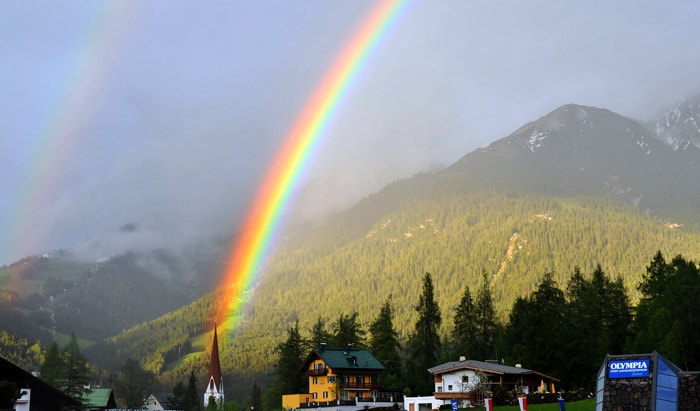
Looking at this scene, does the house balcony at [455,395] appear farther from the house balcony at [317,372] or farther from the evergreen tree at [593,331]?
the house balcony at [317,372]

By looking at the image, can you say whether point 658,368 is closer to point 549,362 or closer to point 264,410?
point 549,362

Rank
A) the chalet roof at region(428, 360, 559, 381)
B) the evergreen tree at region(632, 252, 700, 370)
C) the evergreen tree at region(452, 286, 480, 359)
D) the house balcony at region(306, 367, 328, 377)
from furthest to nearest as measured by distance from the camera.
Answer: the evergreen tree at region(452, 286, 480, 359) < the house balcony at region(306, 367, 328, 377) < the chalet roof at region(428, 360, 559, 381) < the evergreen tree at region(632, 252, 700, 370)

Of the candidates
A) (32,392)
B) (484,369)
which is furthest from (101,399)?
(484,369)

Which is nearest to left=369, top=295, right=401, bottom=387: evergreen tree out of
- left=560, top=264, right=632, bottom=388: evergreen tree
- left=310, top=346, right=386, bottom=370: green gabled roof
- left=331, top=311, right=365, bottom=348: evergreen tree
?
left=331, top=311, right=365, bottom=348: evergreen tree

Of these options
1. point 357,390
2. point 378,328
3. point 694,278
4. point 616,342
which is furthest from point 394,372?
point 694,278

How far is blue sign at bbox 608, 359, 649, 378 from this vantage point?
40906 mm

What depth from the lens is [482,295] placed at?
135 metres

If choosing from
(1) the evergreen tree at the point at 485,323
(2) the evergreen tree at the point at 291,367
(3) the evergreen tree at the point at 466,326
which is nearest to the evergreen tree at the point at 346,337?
(2) the evergreen tree at the point at 291,367

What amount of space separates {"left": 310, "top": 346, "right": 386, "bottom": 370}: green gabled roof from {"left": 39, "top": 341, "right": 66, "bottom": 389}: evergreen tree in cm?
4184

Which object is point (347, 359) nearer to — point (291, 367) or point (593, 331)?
point (291, 367)

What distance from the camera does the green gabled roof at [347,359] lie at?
10750 cm

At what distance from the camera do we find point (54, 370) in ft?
402

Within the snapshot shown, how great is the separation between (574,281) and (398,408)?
4929cm

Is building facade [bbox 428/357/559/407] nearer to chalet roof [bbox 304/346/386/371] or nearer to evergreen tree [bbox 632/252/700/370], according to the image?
evergreen tree [bbox 632/252/700/370]
